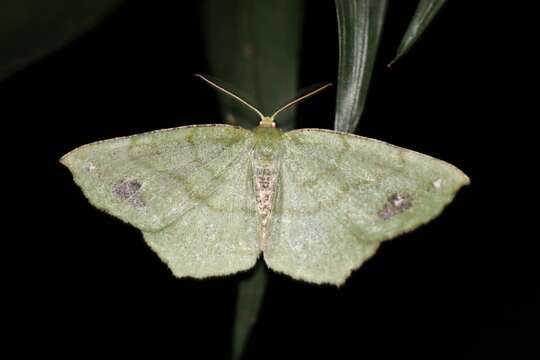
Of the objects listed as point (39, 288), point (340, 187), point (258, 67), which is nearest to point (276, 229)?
point (340, 187)

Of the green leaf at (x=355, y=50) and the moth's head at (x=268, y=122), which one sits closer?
the green leaf at (x=355, y=50)

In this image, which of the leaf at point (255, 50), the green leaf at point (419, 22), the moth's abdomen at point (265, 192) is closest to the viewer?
the green leaf at point (419, 22)

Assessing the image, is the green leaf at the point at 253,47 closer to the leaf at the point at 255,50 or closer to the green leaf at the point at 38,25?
the leaf at the point at 255,50

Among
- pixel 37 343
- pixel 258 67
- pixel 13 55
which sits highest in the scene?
pixel 13 55

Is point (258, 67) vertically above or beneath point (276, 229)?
above

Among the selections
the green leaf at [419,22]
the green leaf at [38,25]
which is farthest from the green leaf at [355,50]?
the green leaf at [38,25]

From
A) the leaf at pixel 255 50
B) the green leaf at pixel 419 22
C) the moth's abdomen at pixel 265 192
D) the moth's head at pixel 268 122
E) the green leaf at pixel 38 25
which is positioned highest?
the green leaf at pixel 419 22

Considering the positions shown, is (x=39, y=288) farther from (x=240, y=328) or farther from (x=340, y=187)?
(x=340, y=187)
